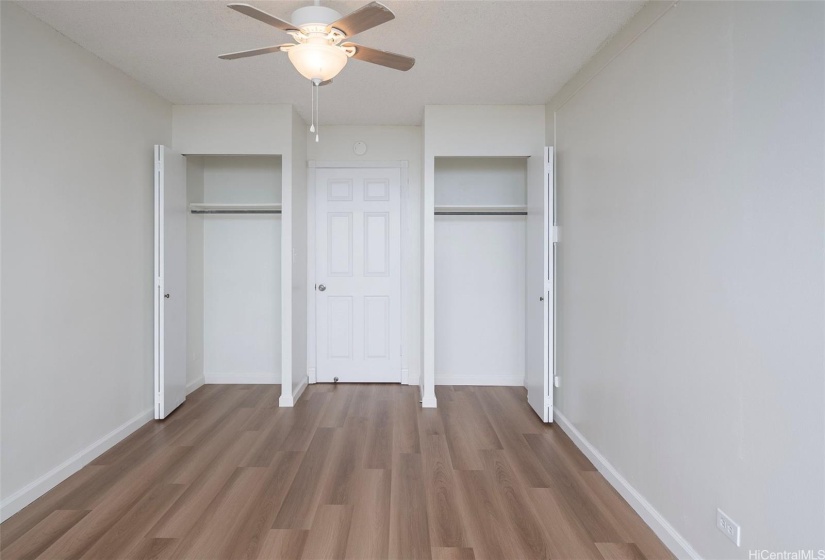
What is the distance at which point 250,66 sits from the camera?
3078 millimetres

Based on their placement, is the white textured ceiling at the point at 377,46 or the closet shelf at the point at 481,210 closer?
the white textured ceiling at the point at 377,46

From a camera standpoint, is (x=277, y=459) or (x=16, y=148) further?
(x=277, y=459)

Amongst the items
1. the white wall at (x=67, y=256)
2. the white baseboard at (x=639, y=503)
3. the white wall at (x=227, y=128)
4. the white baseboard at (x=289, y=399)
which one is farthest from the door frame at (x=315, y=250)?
the white baseboard at (x=639, y=503)

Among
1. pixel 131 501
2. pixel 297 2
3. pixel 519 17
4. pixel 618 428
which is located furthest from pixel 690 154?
pixel 131 501

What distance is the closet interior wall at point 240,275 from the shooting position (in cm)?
448

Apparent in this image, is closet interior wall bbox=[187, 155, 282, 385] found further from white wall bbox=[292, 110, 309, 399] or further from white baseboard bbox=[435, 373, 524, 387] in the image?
white baseboard bbox=[435, 373, 524, 387]

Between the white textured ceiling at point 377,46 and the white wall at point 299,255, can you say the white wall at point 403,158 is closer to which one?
the white wall at point 299,255

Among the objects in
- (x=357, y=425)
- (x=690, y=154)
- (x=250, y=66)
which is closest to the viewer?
(x=690, y=154)

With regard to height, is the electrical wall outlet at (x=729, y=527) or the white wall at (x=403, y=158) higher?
the white wall at (x=403, y=158)

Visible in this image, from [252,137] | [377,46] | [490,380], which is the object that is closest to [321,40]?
[377,46]

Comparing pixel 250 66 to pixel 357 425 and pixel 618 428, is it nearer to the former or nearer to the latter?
pixel 357 425

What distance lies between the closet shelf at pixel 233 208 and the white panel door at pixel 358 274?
1.69ft

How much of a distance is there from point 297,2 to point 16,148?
1697 mm
